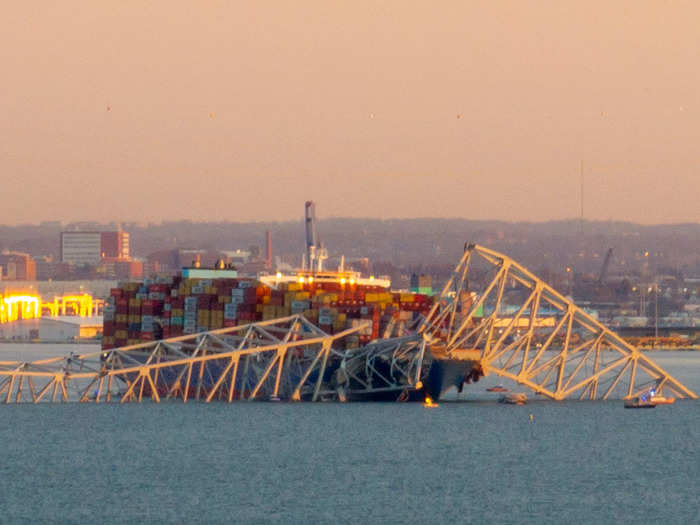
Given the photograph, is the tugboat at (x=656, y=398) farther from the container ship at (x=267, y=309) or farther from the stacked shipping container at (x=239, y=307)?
the stacked shipping container at (x=239, y=307)

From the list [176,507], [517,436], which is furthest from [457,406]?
[176,507]

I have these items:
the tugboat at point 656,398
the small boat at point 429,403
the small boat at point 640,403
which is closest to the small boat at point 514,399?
the small boat at point 640,403

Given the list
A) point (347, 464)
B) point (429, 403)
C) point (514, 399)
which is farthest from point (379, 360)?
point (347, 464)

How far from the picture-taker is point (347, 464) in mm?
79438

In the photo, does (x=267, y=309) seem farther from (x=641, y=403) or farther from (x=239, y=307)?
(x=641, y=403)

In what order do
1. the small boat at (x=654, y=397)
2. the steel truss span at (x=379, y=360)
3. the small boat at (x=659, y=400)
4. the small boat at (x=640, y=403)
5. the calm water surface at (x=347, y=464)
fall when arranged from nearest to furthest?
the calm water surface at (x=347, y=464)
the steel truss span at (x=379, y=360)
the small boat at (x=640, y=403)
the small boat at (x=654, y=397)
the small boat at (x=659, y=400)

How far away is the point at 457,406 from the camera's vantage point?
112 meters

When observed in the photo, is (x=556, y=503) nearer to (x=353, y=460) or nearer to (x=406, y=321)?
(x=353, y=460)

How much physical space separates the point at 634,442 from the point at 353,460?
59.9ft

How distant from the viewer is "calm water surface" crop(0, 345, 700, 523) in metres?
65.6

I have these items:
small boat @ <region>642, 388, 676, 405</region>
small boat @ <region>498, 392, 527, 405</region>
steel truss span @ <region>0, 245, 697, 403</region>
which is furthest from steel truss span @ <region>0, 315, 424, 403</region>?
small boat @ <region>642, 388, 676, 405</region>

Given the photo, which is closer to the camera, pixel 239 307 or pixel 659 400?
pixel 659 400

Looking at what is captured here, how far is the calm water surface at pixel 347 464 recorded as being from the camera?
215 feet

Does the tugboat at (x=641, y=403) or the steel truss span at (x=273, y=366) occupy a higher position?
the steel truss span at (x=273, y=366)
